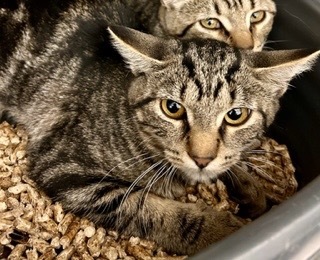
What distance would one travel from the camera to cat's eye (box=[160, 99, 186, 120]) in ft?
4.50

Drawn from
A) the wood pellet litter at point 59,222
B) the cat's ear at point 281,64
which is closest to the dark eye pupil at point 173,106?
the cat's ear at point 281,64

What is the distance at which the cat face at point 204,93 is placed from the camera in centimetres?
134

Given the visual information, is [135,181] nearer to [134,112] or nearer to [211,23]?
[134,112]

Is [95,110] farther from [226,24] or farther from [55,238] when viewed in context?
[226,24]

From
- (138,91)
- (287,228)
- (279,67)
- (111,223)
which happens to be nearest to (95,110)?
(138,91)

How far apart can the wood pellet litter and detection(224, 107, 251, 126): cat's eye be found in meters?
0.22

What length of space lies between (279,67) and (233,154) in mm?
254

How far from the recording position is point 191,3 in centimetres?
175

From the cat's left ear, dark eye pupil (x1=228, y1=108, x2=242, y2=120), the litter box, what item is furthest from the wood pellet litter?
the cat's left ear

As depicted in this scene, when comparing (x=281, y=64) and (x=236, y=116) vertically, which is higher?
(x=281, y=64)

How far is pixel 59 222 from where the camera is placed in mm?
1571

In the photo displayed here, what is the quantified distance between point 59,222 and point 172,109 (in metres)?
0.50

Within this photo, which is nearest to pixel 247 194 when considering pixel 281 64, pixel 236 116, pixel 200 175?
pixel 200 175

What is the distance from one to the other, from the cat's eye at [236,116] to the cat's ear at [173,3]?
55 cm
